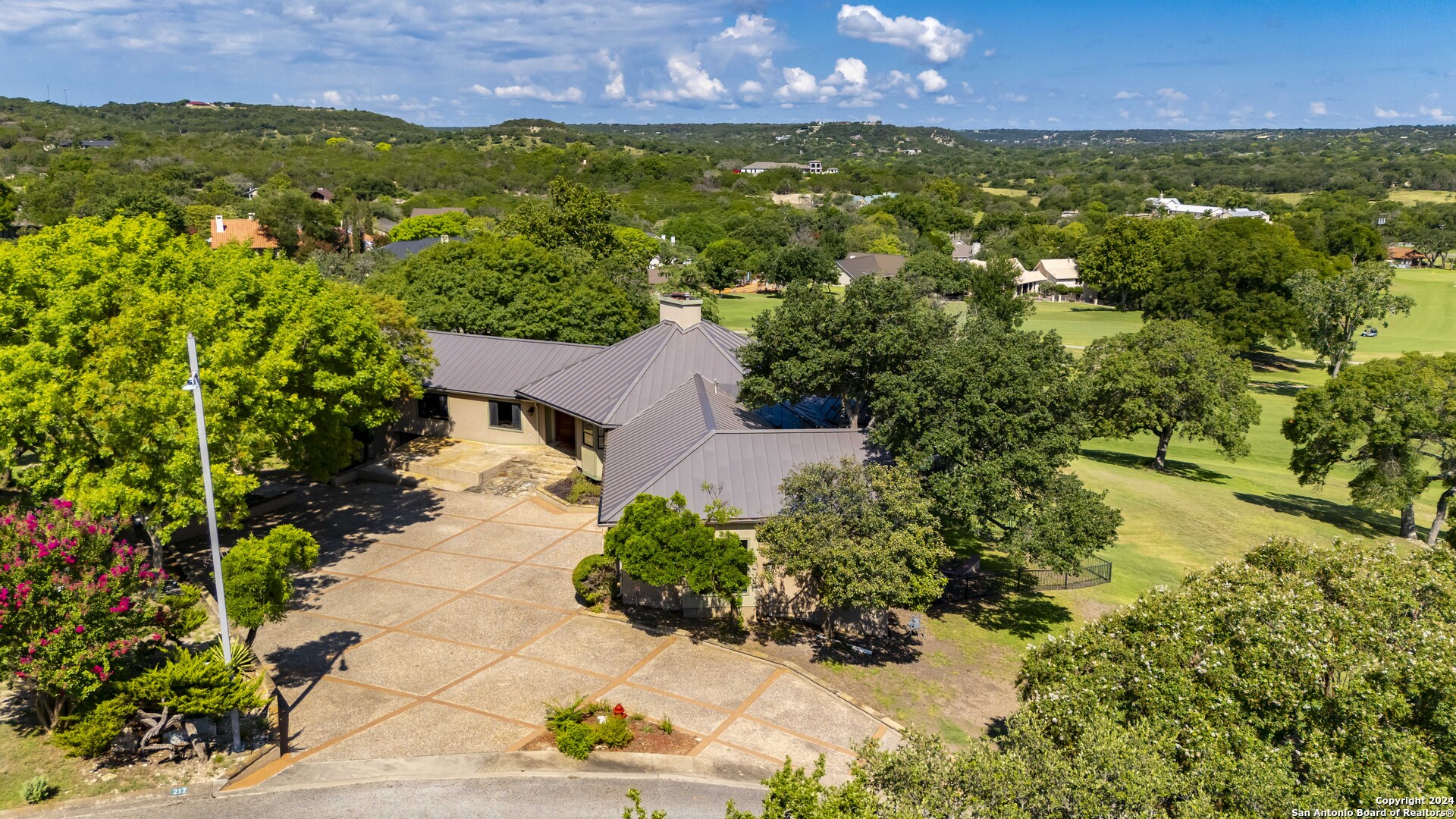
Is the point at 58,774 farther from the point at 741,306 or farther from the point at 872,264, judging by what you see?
the point at 872,264

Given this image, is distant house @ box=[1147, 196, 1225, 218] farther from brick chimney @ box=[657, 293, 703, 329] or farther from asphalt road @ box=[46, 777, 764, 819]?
asphalt road @ box=[46, 777, 764, 819]

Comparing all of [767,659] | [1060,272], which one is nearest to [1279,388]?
[1060,272]

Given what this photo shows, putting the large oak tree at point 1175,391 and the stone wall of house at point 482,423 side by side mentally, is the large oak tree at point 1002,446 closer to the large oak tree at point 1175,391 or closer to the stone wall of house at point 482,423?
the large oak tree at point 1175,391

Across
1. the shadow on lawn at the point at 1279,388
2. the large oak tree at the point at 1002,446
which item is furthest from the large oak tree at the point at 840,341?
the shadow on lawn at the point at 1279,388

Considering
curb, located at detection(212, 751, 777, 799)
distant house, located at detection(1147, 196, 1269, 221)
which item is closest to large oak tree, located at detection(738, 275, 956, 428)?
curb, located at detection(212, 751, 777, 799)

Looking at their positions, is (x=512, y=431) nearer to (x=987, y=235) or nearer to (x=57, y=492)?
(x=57, y=492)

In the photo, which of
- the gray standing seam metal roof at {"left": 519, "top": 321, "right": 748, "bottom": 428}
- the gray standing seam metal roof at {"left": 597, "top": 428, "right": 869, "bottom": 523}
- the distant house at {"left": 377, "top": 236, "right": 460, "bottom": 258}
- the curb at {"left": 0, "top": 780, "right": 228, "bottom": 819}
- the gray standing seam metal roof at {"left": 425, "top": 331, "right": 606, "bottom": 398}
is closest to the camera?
the curb at {"left": 0, "top": 780, "right": 228, "bottom": 819}
